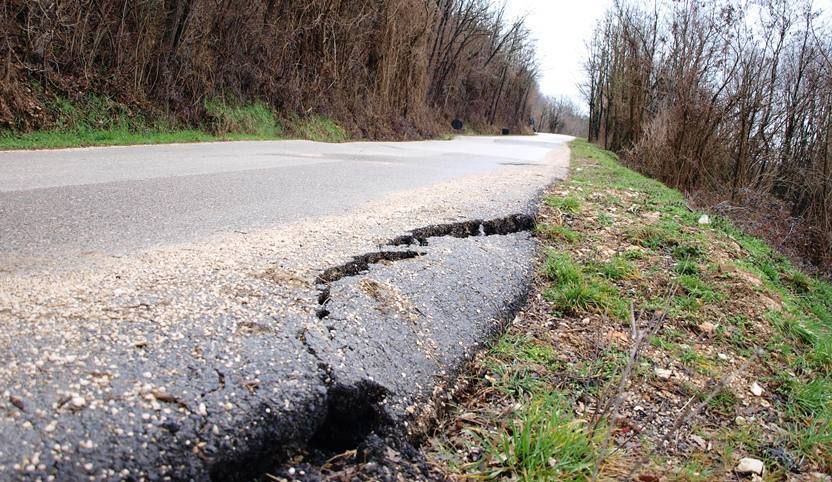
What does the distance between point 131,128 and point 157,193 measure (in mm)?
5764

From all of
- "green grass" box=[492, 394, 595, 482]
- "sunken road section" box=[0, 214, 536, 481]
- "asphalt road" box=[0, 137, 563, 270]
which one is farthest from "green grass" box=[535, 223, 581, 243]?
"green grass" box=[492, 394, 595, 482]

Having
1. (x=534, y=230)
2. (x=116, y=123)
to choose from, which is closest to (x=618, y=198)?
(x=534, y=230)

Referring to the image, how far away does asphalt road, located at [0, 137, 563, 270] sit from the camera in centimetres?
292

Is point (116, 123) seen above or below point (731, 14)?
below

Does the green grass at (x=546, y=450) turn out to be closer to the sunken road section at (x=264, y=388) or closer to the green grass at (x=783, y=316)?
the sunken road section at (x=264, y=388)

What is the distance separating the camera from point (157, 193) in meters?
4.32

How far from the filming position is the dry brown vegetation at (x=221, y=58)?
823cm

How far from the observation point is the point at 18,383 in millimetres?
1427

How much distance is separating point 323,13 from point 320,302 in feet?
44.6

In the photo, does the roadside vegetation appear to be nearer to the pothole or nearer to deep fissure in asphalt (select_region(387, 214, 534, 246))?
deep fissure in asphalt (select_region(387, 214, 534, 246))

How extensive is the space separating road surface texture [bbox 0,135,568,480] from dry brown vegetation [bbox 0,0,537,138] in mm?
4949

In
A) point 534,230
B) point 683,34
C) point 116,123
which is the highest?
point 683,34

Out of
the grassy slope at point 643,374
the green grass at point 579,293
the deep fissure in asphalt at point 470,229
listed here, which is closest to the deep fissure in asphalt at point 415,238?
the deep fissure in asphalt at point 470,229

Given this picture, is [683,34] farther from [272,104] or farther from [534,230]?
[534,230]
